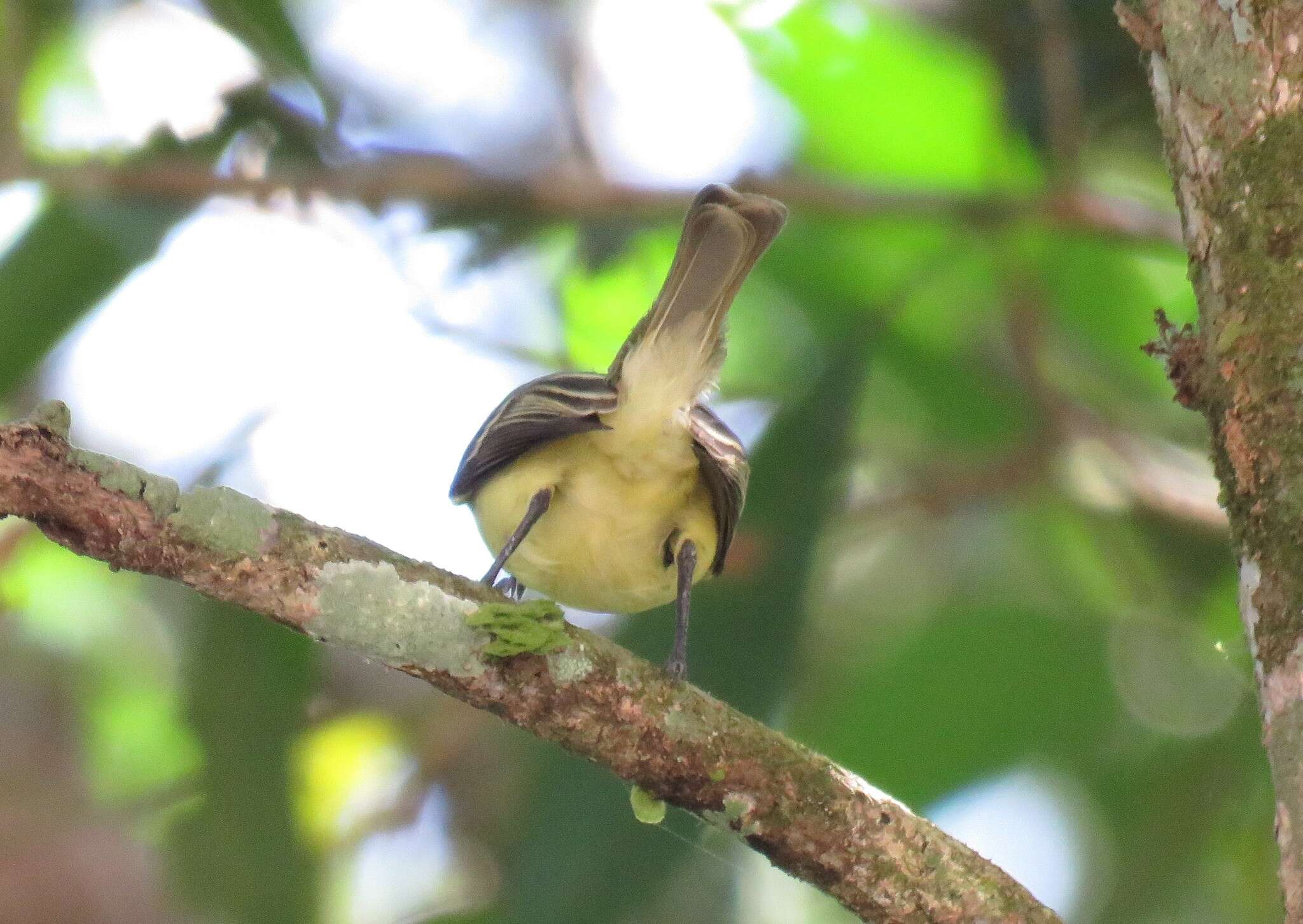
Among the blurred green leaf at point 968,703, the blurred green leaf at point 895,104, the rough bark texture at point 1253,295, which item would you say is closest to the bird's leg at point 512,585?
the blurred green leaf at point 968,703

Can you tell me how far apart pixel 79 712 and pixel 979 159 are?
146 inches

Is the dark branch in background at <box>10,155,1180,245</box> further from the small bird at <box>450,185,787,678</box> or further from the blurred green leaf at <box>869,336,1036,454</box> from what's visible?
the small bird at <box>450,185,787,678</box>

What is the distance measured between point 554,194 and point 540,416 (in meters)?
1.84

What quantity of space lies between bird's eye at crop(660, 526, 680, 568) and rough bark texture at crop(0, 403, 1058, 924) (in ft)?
3.43

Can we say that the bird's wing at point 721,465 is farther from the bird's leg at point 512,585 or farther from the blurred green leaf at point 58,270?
the blurred green leaf at point 58,270

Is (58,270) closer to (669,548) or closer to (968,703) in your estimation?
(669,548)

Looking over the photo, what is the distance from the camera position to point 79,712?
17.5ft

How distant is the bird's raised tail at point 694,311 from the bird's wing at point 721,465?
0.08 meters

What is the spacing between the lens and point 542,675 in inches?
76.3

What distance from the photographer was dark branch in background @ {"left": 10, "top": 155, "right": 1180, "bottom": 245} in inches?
161

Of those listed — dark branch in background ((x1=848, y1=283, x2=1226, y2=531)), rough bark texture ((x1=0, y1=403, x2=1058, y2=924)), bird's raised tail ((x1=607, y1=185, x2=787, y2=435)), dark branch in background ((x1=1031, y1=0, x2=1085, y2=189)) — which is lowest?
rough bark texture ((x1=0, y1=403, x2=1058, y2=924))

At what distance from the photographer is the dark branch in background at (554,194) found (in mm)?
4082

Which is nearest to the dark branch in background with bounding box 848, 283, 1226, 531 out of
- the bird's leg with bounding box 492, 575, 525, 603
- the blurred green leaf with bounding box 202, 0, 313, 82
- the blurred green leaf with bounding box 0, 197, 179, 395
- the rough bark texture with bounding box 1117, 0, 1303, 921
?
the bird's leg with bounding box 492, 575, 525, 603

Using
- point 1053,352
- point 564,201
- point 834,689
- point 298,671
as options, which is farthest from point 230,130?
point 1053,352
